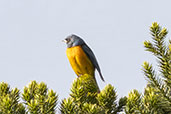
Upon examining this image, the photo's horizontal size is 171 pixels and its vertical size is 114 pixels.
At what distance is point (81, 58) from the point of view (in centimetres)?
786

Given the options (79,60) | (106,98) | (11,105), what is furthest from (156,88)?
(79,60)

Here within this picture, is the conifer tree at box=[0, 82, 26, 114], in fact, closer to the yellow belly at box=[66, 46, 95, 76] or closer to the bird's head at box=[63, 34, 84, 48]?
the yellow belly at box=[66, 46, 95, 76]

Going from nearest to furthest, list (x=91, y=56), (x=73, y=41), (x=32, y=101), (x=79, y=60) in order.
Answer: (x=32, y=101)
(x=79, y=60)
(x=91, y=56)
(x=73, y=41)

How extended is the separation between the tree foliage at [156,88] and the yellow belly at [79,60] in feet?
16.0

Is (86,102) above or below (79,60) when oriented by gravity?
below

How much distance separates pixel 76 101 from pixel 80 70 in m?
5.38

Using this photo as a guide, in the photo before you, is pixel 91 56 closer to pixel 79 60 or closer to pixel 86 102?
pixel 79 60

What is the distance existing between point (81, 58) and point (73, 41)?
76 cm

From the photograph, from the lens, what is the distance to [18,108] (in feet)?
8.18

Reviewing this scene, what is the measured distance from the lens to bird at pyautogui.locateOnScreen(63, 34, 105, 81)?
309 inches

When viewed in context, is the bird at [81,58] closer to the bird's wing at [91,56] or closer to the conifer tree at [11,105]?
the bird's wing at [91,56]

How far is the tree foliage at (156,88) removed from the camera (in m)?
2.51

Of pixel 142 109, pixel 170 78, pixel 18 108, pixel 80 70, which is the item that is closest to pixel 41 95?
pixel 18 108

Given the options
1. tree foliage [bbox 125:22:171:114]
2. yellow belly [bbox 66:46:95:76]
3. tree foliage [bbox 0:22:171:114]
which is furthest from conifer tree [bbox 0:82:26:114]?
yellow belly [bbox 66:46:95:76]
